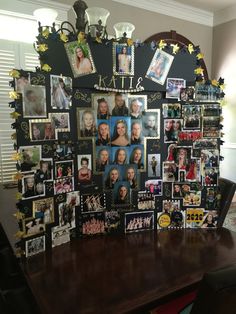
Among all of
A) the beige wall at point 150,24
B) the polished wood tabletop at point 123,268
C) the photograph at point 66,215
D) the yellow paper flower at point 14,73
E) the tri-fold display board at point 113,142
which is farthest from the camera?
the beige wall at point 150,24

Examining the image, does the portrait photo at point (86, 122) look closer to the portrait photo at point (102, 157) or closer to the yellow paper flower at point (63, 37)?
the portrait photo at point (102, 157)

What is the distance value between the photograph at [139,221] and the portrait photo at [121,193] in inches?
3.1

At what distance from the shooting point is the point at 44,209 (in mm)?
1279

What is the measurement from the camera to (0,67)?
227cm

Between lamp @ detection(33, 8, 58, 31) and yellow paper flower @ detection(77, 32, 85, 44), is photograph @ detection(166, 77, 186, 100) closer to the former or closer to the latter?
yellow paper flower @ detection(77, 32, 85, 44)

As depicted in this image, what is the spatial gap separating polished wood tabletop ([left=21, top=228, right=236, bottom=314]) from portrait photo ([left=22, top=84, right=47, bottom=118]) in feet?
2.24

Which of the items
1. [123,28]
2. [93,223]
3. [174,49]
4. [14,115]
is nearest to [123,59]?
[123,28]

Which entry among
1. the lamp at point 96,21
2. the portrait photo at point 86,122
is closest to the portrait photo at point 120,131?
the portrait photo at point 86,122

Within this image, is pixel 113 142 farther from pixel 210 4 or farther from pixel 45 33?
pixel 210 4

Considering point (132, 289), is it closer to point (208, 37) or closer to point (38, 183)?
point (38, 183)

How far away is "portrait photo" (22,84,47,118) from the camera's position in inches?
46.6

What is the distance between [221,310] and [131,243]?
762mm

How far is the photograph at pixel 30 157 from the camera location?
1.20 metres

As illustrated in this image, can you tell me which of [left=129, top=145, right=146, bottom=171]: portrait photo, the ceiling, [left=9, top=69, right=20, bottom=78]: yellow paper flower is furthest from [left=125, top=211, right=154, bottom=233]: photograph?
the ceiling
